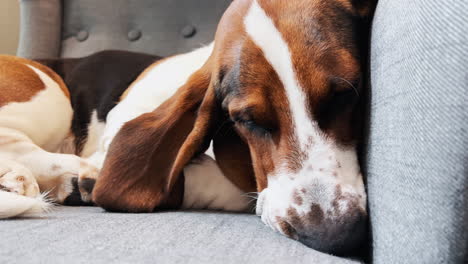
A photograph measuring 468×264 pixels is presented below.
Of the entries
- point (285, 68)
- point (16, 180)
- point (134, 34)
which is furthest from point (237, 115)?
point (134, 34)

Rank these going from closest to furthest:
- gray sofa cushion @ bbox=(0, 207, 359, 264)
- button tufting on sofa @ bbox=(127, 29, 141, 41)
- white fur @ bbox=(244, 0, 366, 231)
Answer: gray sofa cushion @ bbox=(0, 207, 359, 264) → white fur @ bbox=(244, 0, 366, 231) → button tufting on sofa @ bbox=(127, 29, 141, 41)

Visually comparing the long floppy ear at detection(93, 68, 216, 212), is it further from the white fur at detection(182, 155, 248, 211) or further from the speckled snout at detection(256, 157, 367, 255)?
the speckled snout at detection(256, 157, 367, 255)

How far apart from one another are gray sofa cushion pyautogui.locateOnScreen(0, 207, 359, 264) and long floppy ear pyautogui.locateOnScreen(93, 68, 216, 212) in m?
0.17

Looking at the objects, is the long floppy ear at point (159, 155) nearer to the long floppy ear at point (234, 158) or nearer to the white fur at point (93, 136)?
the long floppy ear at point (234, 158)

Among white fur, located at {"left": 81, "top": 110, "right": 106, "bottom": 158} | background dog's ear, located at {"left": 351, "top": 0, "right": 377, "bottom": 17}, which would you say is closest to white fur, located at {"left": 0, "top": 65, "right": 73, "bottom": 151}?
white fur, located at {"left": 81, "top": 110, "right": 106, "bottom": 158}

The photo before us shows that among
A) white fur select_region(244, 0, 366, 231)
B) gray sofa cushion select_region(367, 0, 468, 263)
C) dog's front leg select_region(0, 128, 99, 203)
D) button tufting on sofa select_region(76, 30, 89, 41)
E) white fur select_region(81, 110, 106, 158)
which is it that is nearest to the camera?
gray sofa cushion select_region(367, 0, 468, 263)

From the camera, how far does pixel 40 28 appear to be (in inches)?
142

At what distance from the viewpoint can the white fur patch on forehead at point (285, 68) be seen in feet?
4.11

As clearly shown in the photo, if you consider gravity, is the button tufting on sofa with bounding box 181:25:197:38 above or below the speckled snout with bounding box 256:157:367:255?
below

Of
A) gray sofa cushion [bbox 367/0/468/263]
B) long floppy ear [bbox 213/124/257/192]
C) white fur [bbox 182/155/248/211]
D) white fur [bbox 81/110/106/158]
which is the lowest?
white fur [bbox 81/110/106/158]

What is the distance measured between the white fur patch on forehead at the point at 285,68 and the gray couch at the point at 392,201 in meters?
0.16

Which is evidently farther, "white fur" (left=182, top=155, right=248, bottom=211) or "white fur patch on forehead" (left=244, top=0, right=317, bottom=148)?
"white fur" (left=182, top=155, right=248, bottom=211)

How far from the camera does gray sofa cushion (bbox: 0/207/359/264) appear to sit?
39.4 inches

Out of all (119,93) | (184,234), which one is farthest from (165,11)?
(184,234)
